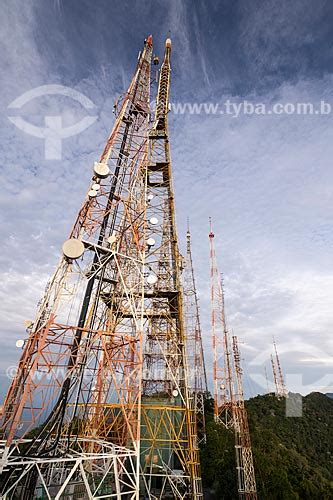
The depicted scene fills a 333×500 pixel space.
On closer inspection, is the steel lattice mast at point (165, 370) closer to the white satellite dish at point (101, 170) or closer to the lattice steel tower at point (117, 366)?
the lattice steel tower at point (117, 366)

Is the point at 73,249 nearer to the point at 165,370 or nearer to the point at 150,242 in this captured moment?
the point at 150,242

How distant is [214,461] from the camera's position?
32.7m

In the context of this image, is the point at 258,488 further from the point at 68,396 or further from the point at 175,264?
the point at 68,396

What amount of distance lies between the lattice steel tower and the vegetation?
773cm

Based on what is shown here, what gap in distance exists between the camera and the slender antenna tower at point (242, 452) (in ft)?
88.0

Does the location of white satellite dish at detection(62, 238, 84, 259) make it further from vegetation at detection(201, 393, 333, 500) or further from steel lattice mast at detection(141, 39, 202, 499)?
vegetation at detection(201, 393, 333, 500)

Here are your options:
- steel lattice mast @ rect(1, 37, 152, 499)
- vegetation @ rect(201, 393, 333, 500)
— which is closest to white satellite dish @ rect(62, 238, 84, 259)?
steel lattice mast @ rect(1, 37, 152, 499)

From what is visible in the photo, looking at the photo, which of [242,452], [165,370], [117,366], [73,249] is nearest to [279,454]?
[242,452]

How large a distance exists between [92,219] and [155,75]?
61.9 ft

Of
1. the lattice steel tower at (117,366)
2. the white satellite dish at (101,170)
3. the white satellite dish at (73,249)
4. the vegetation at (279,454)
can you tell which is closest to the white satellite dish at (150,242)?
the lattice steel tower at (117,366)

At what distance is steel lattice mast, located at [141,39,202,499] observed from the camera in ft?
63.4

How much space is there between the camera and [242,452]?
28.1 meters

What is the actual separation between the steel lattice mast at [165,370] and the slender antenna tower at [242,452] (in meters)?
6.36

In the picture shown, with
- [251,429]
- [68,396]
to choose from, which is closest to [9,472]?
[68,396]
